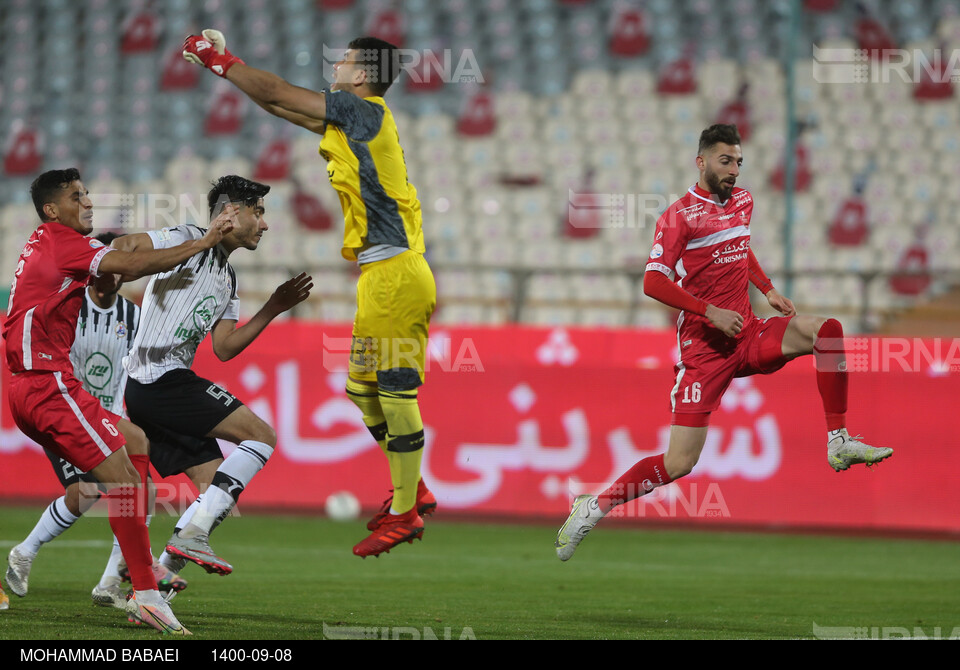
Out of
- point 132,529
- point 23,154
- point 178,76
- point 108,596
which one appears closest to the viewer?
point 132,529

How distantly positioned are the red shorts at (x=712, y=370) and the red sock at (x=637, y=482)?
0.29 m

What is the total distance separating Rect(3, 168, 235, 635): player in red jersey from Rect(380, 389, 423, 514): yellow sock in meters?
1.20

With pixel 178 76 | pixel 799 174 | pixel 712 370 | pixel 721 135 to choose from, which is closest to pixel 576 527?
pixel 712 370

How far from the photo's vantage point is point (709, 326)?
7.46m

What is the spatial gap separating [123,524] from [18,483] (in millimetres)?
7827

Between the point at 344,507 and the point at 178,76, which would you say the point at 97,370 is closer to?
the point at 344,507

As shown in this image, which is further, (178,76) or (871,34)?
(178,76)

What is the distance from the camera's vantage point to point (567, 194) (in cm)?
1694

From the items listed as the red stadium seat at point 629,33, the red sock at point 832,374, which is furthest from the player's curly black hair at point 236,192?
the red stadium seat at point 629,33

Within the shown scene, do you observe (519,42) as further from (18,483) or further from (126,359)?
(126,359)

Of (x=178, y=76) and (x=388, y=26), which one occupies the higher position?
(x=388, y=26)

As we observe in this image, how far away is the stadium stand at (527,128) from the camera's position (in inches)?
635

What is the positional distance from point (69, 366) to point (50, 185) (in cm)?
92

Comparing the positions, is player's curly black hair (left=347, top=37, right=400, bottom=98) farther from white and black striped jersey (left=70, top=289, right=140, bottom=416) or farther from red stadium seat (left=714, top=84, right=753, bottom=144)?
red stadium seat (left=714, top=84, right=753, bottom=144)
